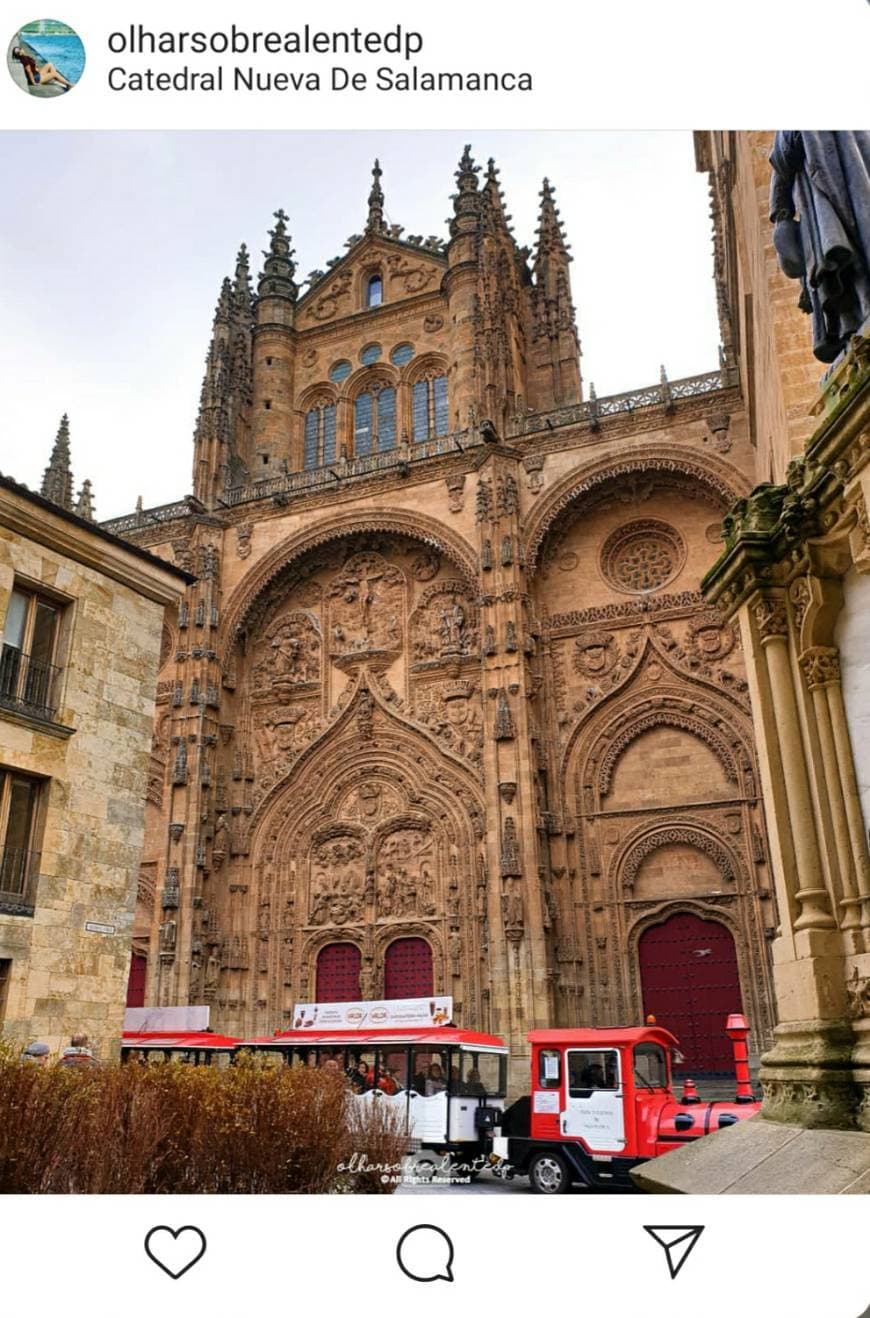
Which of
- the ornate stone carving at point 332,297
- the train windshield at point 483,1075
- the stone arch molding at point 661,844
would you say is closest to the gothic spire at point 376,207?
the ornate stone carving at point 332,297

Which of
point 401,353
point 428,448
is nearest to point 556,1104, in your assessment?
point 428,448

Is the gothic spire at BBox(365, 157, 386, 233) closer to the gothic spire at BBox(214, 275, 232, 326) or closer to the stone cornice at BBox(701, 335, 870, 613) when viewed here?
the gothic spire at BBox(214, 275, 232, 326)

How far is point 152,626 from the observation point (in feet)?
41.6

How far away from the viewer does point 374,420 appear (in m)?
30.4

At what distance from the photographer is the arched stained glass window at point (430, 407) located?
29109mm

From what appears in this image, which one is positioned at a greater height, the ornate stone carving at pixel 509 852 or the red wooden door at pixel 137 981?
the ornate stone carving at pixel 509 852

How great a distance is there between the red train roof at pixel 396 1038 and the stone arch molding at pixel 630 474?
1171cm

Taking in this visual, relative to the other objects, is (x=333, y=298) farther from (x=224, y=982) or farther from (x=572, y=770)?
(x=224, y=982)
